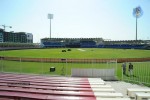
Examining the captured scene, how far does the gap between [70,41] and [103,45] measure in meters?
24.1

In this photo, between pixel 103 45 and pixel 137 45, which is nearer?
pixel 137 45

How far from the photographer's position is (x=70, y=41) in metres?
169

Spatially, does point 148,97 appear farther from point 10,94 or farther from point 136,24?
point 136,24

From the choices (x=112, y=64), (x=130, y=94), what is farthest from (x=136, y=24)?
(x=130, y=94)

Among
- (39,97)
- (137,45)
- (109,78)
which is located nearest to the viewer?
(39,97)

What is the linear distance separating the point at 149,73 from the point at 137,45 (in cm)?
12535

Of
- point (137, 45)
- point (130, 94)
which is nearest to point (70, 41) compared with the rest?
point (137, 45)

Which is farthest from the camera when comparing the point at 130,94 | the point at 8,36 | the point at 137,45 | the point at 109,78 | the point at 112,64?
the point at 8,36

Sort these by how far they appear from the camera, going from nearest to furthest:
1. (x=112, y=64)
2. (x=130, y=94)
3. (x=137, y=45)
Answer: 1. (x=130, y=94)
2. (x=112, y=64)
3. (x=137, y=45)

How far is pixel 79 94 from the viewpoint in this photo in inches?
395

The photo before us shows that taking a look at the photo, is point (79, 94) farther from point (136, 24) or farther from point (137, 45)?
point (137, 45)

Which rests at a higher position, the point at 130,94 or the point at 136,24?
the point at 136,24

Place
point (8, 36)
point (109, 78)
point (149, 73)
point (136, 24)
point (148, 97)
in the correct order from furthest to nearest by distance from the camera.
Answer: point (8, 36) → point (136, 24) → point (149, 73) → point (109, 78) → point (148, 97)

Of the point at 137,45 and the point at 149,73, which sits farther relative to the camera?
the point at 137,45
